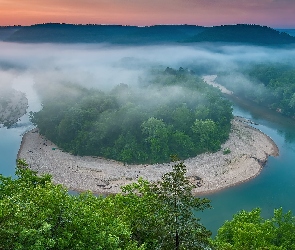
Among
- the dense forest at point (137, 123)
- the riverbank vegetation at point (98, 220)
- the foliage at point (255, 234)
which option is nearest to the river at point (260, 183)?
the dense forest at point (137, 123)

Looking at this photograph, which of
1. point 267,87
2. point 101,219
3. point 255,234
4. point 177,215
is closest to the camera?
point 101,219

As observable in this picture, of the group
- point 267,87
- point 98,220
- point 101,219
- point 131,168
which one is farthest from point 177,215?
point 267,87

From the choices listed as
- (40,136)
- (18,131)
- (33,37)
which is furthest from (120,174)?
(33,37)

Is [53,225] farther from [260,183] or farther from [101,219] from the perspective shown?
[260,183]

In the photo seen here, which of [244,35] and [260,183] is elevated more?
[244,35]

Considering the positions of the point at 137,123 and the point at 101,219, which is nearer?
the point at 101,219

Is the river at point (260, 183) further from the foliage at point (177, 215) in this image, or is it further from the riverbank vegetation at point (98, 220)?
the foliage at point (177, 215)
